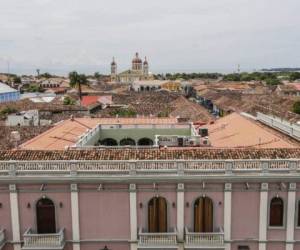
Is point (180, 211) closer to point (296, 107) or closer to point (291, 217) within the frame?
point (291, 217)

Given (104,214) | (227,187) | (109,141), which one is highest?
(227,187)

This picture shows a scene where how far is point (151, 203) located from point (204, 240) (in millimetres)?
3061

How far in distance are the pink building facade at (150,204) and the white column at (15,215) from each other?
0.05 meters

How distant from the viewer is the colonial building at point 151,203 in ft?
62.7

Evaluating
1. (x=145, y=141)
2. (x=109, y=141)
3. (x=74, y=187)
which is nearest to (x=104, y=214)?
(x=74, y=187)

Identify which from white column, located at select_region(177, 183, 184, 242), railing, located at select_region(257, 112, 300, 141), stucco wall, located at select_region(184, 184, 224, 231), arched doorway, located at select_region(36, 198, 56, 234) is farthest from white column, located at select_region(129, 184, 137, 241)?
railing, located at select_region(257, 112, 300, 141)

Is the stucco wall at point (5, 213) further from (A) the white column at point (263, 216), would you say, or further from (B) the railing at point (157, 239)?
(A) the white column at point (263, 216)

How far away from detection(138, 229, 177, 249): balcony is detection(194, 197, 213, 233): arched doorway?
1.36 metres

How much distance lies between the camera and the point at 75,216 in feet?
64.6

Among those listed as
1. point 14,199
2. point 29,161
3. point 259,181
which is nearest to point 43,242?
point 14,199

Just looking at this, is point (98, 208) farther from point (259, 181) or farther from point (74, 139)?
point (74, 139)

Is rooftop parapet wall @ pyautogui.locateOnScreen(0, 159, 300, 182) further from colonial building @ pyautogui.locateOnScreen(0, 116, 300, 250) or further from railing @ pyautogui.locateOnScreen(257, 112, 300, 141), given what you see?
railing @ pyautogui.locateOnScreen(257, 112, 300, 141)

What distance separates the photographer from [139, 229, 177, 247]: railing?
750 inches

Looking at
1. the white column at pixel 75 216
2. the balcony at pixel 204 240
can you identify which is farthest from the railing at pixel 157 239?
the white column at pixel 75 216
